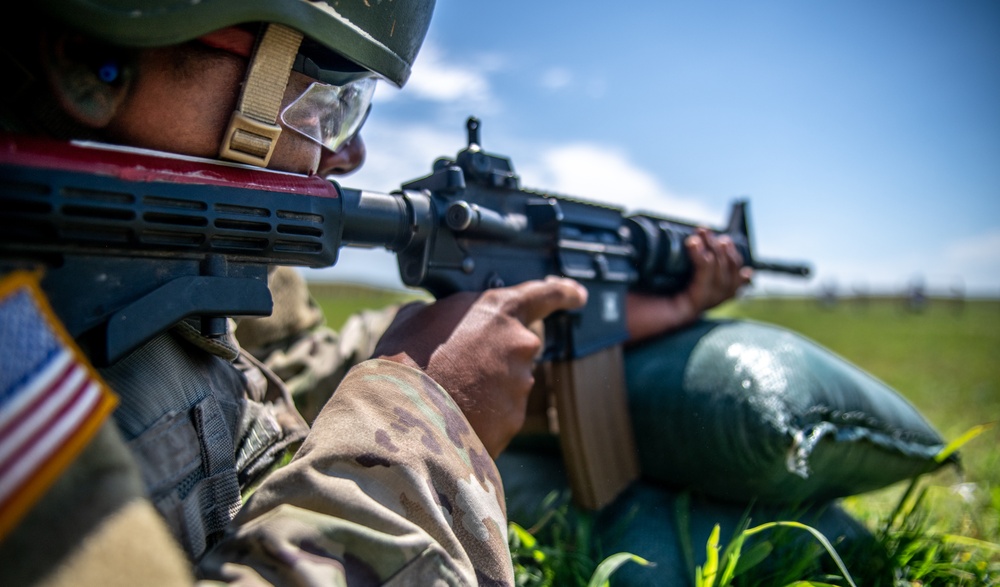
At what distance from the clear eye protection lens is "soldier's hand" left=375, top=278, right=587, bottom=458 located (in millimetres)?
458

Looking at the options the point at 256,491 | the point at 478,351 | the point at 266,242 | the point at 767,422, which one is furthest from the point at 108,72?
the point at 767,422

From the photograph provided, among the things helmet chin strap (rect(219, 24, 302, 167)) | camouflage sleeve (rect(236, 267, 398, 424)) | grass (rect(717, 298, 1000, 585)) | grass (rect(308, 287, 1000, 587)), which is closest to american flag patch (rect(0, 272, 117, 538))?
helmet chin strap (rect(219, 24, 302, 167))

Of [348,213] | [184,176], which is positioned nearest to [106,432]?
[184,176]

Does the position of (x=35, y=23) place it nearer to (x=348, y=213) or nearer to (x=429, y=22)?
(x=348, y=213)

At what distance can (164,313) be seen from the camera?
1054 millimetres

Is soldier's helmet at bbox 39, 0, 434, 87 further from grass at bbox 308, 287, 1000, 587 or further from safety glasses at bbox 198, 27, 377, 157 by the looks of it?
grass at bbox 308, 287, 1000, 587

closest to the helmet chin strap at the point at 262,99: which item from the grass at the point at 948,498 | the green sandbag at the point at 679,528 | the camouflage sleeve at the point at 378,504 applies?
the camouflage sleeve at the point at 378,504

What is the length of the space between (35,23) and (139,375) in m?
0.55

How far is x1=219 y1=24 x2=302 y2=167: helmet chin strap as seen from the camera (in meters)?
1.14

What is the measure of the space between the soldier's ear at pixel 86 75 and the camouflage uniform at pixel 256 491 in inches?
15.0

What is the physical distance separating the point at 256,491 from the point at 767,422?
156cm

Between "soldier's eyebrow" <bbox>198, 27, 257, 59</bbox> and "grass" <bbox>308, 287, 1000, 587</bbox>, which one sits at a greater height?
"soldier's eyebrow" <bbox>198, 27, 257, 59</bbox>

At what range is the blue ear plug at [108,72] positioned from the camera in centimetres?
101

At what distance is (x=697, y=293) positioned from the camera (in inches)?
117
